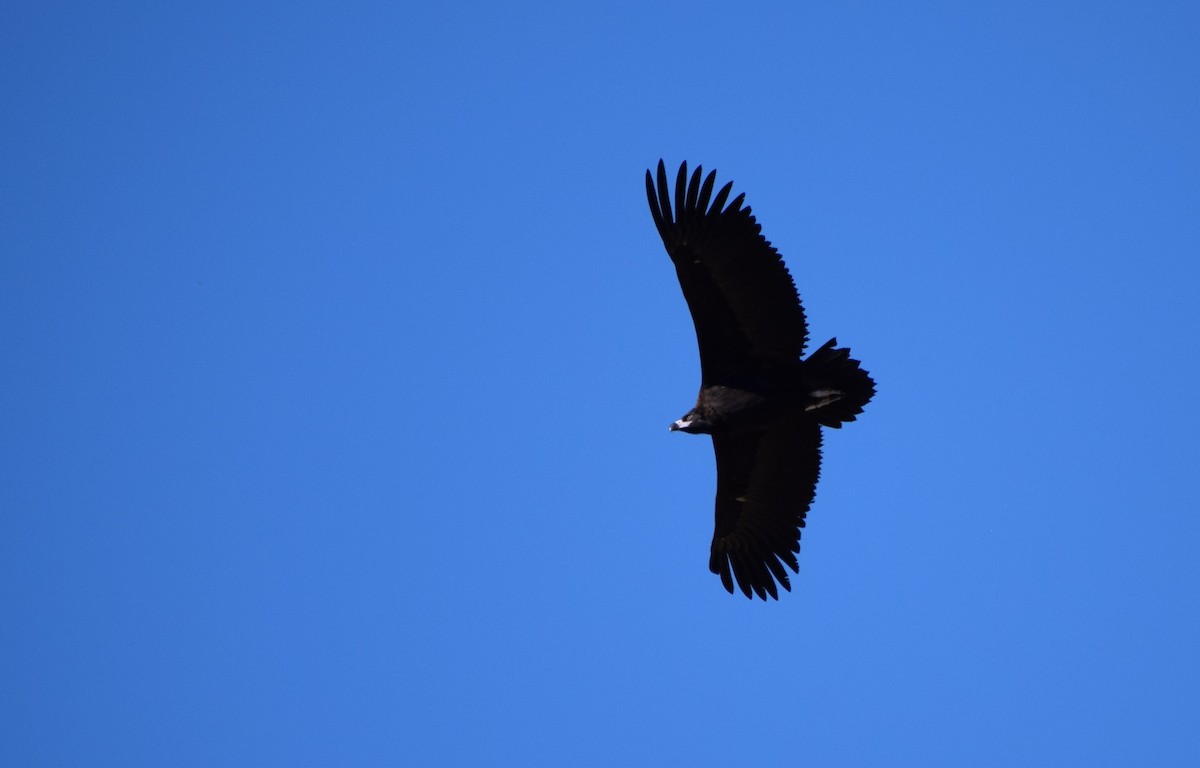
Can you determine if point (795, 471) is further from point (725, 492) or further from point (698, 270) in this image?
point (698, 270)

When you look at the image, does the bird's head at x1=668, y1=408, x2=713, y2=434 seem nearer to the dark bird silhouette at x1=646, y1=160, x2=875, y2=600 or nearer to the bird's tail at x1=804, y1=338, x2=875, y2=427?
the dark bird silhouette at x1=646, y1=160, x2=875, y2=600

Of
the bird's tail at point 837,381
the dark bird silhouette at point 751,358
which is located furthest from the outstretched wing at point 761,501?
the bird's tail at point 837,381

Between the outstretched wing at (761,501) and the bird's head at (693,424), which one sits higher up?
the bird's head at (693,424)

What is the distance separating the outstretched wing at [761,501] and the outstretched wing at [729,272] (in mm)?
1444

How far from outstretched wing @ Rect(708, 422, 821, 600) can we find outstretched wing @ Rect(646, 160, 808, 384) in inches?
56.9

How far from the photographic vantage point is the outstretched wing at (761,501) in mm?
13883

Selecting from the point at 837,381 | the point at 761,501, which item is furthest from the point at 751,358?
the point at 761,501

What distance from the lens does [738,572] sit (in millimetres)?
14367

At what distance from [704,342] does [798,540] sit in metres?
3.01

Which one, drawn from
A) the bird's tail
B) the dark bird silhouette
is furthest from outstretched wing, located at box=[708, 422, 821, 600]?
the bird's tail

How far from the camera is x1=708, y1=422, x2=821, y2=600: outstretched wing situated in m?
13.9

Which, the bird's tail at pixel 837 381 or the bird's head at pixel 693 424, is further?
the bird's head at pixel 693 424

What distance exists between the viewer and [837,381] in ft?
41.4

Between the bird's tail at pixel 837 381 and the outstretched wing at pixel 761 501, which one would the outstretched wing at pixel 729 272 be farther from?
the outstretched wing at pixel 761 501
